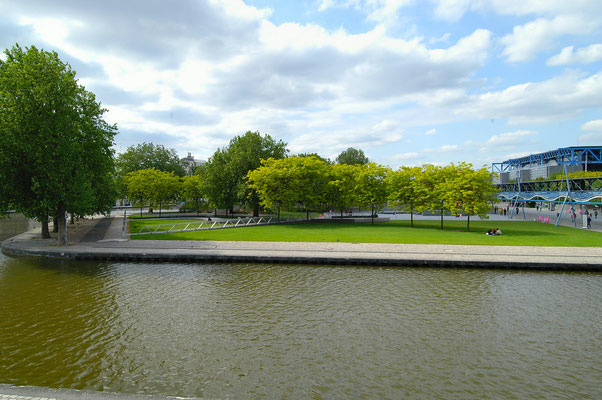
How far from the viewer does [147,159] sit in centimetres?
9006

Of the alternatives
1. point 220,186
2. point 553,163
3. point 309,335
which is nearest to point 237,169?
point 220,186

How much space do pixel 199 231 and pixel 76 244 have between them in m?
12.1

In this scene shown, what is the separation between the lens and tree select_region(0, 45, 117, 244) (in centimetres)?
2816

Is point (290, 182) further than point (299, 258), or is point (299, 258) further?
point (290, 182)

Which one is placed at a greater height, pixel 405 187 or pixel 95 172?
pixel 95 172

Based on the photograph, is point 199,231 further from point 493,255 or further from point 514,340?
point 514,340

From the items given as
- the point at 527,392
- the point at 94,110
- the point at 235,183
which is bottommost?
the point at 527,392

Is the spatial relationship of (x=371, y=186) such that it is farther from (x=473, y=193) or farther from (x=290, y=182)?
(x=473, y=193)

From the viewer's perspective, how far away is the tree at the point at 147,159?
280 ft

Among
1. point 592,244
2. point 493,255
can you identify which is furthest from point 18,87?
point 592,244

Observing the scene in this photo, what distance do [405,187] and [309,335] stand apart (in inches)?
1483

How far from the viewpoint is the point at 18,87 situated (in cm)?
2789

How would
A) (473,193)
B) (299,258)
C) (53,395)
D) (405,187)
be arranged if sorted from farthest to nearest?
(405,187), (473,193), (299,258), (53,395)

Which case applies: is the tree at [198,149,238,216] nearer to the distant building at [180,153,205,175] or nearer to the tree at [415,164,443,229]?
the tree at [415,164,443,229]
